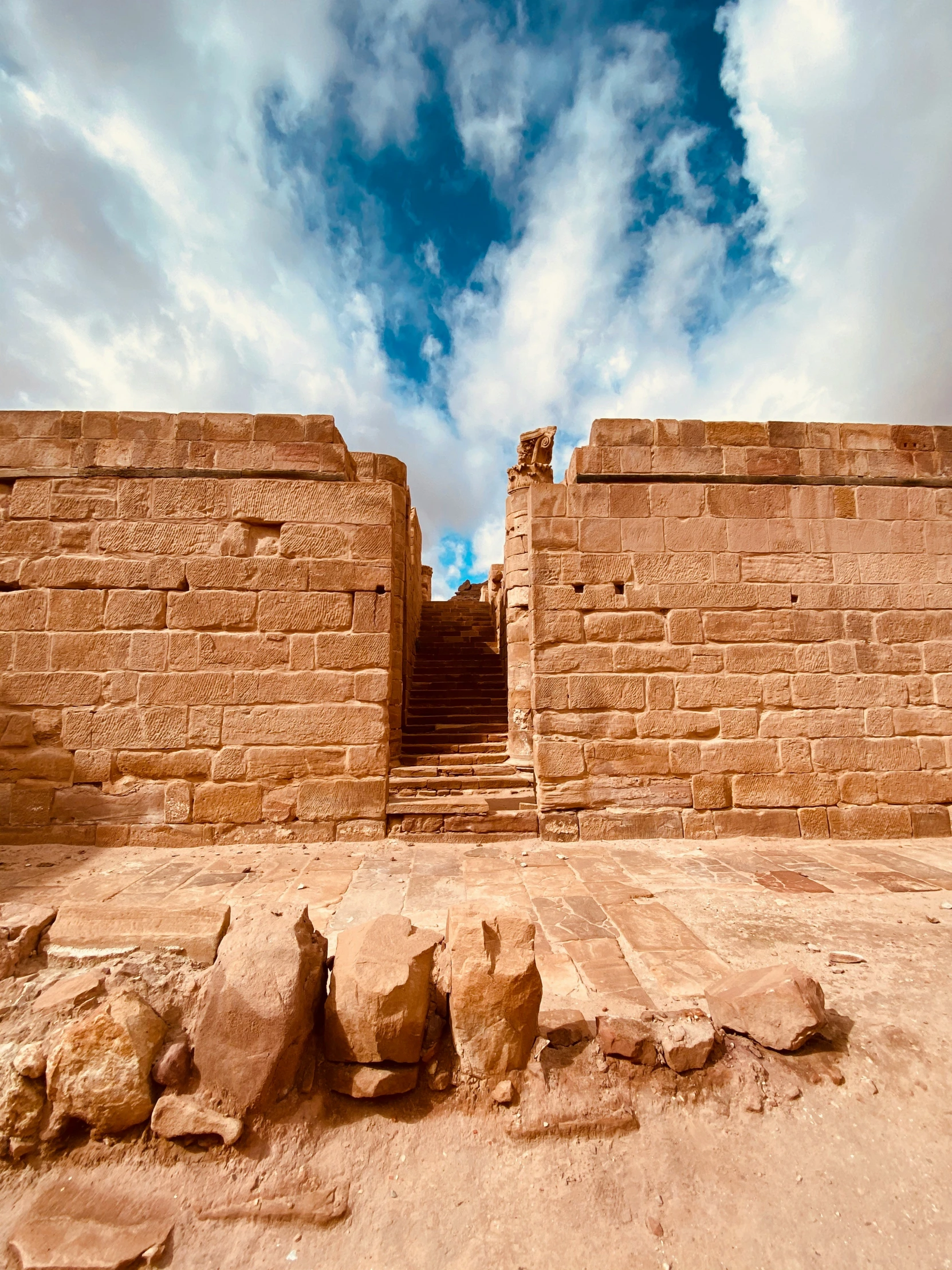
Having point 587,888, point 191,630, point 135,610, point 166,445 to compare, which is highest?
point 166,445

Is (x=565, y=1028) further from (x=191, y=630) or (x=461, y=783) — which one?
(x=191, y=630)

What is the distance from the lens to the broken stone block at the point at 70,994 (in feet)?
6.19

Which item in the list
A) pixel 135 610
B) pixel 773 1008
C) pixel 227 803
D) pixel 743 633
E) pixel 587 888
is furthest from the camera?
pixel 743 633

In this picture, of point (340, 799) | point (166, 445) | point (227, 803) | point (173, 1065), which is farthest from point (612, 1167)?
point (166, 445)

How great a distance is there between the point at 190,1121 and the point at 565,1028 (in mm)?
1253

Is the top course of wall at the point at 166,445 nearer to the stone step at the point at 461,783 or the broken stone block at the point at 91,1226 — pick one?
the stone step at the point at 461,783

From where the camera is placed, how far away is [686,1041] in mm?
1962

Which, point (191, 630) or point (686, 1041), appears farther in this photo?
point (191, 630)

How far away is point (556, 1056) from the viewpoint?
198 cm

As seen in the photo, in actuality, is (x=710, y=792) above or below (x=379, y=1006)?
above

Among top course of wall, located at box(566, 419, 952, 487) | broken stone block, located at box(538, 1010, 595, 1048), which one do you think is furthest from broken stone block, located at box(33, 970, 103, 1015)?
top course of wall, located at box(566, 419, 952, 487)

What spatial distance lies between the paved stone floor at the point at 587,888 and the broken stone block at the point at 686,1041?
9.3 inches

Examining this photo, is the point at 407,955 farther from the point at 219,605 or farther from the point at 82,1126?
the point at 219,605

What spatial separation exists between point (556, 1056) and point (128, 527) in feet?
17.4
